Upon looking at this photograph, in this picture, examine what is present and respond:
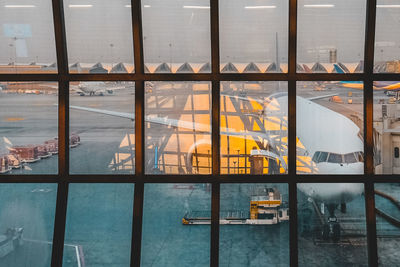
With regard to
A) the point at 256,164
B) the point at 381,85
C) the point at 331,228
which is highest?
the point at 381,85

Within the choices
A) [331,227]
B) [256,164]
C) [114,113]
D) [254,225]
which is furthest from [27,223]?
[331,227]

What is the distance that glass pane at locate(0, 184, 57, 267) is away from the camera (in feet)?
13.7

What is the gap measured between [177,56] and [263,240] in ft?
7.66

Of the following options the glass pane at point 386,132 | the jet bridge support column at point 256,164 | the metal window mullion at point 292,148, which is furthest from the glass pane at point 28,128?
the glass pane at point 386,132

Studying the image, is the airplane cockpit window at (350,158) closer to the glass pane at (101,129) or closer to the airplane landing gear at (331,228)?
the airplane landing gear at (331,228)

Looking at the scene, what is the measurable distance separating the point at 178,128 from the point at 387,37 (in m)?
2.60

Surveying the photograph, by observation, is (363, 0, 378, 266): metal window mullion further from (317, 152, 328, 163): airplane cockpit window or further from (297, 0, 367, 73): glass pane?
(317, 152, 328, 163): airplane cockpit window

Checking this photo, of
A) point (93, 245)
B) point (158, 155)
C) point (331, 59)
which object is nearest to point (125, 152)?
point (158, 155)

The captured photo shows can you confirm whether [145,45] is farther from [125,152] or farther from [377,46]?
[377,46]

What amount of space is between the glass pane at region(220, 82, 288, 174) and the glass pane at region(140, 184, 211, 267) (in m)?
0.50

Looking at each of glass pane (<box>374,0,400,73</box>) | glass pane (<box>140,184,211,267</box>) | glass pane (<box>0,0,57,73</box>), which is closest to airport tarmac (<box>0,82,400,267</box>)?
glass pane (<box>140,184,211,267</box>)

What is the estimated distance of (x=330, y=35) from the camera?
161 inches

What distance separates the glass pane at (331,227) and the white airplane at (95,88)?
2433mm

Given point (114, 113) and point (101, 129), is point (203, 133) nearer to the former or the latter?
point (114, 113)
